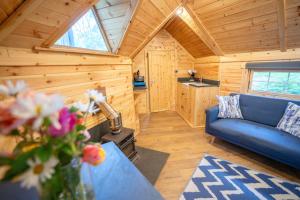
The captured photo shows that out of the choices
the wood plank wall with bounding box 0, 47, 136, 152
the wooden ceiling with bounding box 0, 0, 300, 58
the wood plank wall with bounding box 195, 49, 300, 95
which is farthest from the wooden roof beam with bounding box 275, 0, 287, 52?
the wood plank wall with bounding box 0, 47, 136, 152

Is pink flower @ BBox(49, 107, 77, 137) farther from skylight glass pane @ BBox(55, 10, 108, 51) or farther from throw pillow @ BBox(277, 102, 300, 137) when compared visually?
throw pillow @ BBox(277, 102, 300, 137)

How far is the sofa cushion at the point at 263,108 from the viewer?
2.29 m

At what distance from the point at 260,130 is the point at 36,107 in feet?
8.74

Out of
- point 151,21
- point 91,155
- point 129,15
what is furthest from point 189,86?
point 91,155

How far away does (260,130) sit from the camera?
2188 mm

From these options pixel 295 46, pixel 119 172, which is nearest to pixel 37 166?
pixel 119 172

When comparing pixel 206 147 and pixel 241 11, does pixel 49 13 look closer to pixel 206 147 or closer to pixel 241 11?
pixel 241 11

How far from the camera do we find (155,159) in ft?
7.71

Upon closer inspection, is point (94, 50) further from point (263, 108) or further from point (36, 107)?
point (263, 108)

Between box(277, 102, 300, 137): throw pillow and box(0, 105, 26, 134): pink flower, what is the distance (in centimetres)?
275

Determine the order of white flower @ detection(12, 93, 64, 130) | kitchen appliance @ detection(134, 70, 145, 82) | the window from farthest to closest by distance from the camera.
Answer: kitchen appliance @ detection(134, 70, 145, 82) < the window < white flower @ detection(12, 93, 64, 130)

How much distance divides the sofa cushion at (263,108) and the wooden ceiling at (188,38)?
1545 mm

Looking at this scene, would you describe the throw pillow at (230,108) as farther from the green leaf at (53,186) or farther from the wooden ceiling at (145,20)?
the green leaf at (53,186)

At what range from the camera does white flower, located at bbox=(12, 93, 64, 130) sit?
1.27 feet
